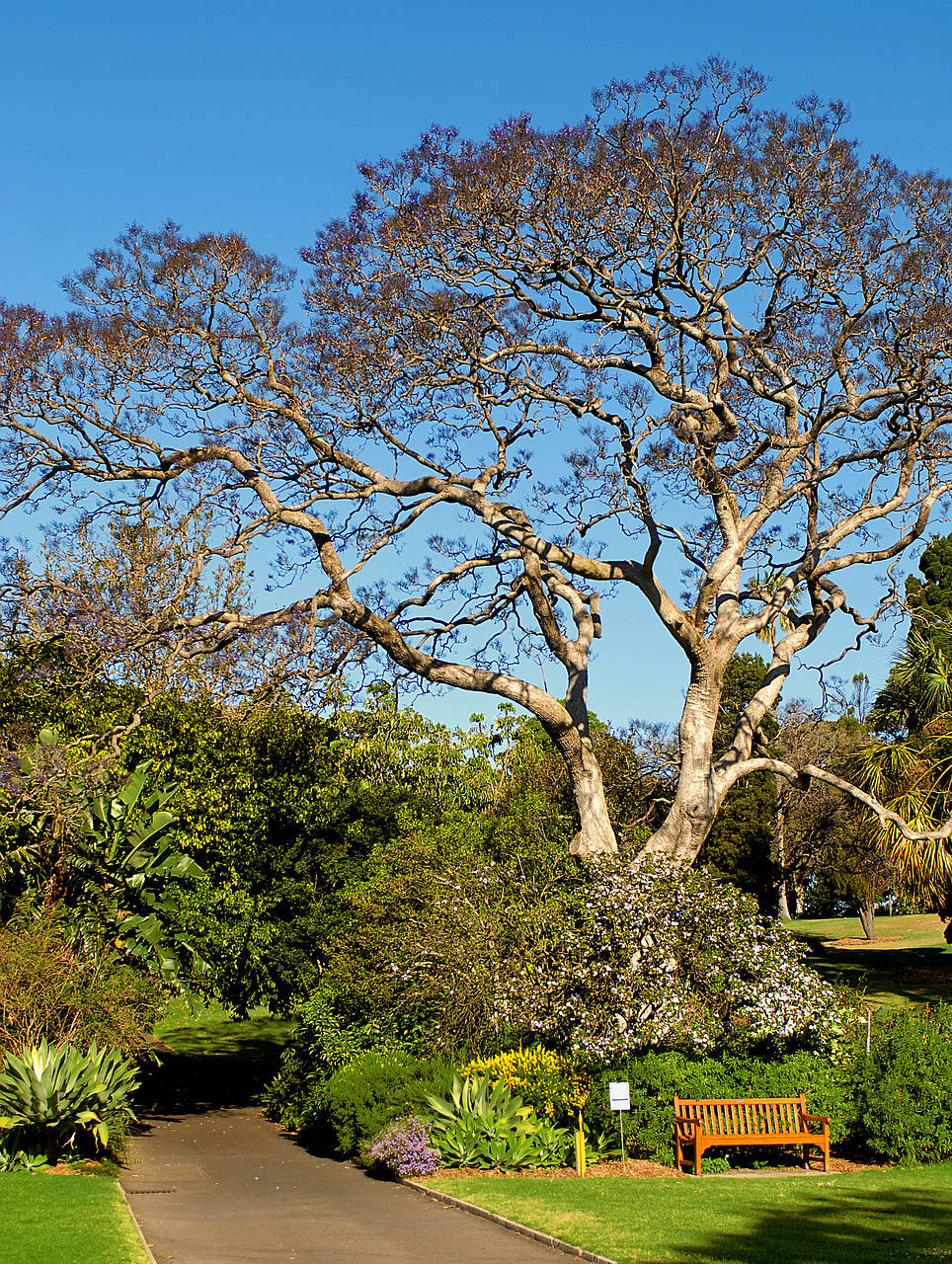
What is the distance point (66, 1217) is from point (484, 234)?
1244cm

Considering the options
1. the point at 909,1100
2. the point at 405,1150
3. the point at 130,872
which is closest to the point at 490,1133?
the point at 405,1150

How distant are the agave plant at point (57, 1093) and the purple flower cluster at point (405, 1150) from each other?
3.13 metres

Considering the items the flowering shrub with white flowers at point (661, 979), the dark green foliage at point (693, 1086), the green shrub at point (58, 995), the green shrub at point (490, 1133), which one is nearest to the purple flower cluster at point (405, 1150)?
the green shrub at point (490, 1133)

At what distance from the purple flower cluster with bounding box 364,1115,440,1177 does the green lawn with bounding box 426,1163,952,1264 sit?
1.89 ft

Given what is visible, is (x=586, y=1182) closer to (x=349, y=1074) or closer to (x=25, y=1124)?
(x=349, y=1074)

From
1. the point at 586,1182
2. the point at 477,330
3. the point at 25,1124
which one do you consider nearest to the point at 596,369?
the point at 477,330

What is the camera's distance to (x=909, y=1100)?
44.7 ft

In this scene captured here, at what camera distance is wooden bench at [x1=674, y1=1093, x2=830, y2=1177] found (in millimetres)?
13492

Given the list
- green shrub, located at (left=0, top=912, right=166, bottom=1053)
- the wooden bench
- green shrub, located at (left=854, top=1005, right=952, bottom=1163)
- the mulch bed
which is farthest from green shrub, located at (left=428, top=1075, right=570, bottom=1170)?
green shrub, located at (left=0, top=912, right=166, bottom=1053)

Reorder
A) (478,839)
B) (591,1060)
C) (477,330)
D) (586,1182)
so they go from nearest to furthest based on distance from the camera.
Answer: (586,1182) → (591,1060) → (477,330) → (478,839)

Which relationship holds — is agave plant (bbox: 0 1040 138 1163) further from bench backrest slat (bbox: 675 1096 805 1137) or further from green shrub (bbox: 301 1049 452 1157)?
bench backrest slat (bbox: 675 1096 805 1137)

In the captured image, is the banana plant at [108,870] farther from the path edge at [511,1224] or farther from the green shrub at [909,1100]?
the green shrub at [909,1100]

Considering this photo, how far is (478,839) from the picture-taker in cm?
2025

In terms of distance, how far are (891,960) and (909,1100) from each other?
19.7 meters
